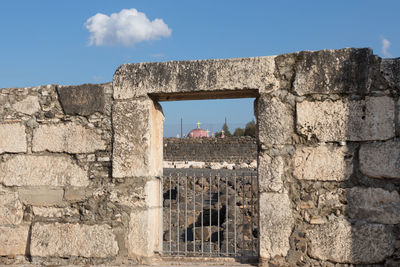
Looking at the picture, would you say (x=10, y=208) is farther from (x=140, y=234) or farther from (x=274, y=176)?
(x=274, y=176)

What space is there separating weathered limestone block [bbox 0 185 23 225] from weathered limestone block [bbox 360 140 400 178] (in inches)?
140

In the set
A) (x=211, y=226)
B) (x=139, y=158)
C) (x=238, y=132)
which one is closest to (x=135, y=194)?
(x=139, y=158)

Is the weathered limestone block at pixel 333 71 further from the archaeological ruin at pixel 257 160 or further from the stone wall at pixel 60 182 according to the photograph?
the stone wall at pixel 60 182

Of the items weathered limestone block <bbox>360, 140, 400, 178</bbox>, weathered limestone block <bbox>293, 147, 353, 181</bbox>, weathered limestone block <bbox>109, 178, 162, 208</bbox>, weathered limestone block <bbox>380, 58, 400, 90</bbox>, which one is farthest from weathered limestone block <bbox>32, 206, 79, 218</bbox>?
weathered limestone block <bbox>380, 58, 400, 90</bbox>

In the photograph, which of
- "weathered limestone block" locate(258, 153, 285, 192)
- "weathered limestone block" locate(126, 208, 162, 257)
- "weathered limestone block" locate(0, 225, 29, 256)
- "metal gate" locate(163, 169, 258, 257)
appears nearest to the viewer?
"weathered limestone block" locate(258, 153, 285, 192)

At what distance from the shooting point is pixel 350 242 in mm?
3814

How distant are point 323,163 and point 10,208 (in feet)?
10.9

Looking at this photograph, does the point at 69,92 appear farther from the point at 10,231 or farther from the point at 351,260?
the point at 351,260

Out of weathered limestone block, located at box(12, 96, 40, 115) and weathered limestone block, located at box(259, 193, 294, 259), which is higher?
weathered limestone block, located at box(12, 96, 40, 115)

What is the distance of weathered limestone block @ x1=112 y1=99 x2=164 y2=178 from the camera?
4.30 metres

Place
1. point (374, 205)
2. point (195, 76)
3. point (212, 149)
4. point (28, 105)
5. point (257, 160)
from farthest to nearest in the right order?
point (212, 149)
point (28, 105)
point (195, 76)
point (257, 160)
point (374, 205)

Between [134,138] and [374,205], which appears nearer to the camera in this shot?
[374,205]

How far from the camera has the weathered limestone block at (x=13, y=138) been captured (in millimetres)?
4648

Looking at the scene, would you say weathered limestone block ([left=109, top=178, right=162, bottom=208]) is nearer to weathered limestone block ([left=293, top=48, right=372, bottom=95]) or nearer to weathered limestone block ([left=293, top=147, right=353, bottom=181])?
weathered limestone block ([left=293, top=147, right=353, bottom=181])
